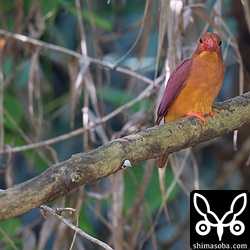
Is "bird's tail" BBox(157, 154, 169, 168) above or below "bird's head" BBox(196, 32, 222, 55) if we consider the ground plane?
below

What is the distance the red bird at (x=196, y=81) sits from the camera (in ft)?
7.26

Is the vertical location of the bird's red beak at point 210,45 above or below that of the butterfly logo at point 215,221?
above

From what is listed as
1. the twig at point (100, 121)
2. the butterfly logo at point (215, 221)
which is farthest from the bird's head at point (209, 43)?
the butterfly logo at point (215, 221)

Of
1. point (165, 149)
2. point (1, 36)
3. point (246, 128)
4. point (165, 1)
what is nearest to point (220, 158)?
point (246, 128)

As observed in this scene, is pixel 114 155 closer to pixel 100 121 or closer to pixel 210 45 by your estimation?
pixel 210 45

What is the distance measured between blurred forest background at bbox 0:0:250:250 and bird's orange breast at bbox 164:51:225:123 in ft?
0.28

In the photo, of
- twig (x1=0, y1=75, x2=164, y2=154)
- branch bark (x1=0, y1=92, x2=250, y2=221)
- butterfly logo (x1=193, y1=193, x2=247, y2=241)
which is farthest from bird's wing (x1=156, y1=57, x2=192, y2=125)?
butterfly logo (x1=193, y1=193, x2=247, y2=241)

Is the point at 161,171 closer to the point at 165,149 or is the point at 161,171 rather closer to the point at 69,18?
the point at 165,149

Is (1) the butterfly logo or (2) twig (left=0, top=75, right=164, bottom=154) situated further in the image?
(1) the butterfly logo

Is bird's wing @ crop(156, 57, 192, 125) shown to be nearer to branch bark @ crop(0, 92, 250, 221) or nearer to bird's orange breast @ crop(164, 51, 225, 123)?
bird's orange breast @ crop(164, 51, 225, 123)

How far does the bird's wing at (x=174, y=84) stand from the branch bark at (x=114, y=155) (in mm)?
242

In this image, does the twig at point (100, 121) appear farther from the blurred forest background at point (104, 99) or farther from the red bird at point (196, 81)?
the red bird at point (196, 81)

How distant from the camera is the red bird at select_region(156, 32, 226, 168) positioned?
7.26ft

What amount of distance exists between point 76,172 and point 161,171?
895 millimetres
